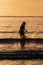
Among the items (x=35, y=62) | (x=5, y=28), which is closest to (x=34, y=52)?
(x=35, y=62)

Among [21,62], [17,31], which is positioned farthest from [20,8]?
[21,62]

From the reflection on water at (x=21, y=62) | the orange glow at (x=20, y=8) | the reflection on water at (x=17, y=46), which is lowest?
the reflection on water at (x=21, y=62)

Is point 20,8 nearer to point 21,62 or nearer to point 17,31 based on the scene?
point 17,31

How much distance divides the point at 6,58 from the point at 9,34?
0.09m

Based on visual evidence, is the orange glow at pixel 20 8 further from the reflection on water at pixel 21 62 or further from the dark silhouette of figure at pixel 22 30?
the reflection on water at pixel 21 62

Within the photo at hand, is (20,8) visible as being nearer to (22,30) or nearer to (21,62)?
(22,30)

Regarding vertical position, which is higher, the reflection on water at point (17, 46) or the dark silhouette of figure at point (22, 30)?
the dark silhouette of figure at point (22, 30)

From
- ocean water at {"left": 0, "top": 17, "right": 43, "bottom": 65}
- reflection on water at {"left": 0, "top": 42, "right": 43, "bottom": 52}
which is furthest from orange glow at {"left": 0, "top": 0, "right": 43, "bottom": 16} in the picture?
reflection on water at {"left": 0, "top": 42, "right": 43, "bottom": 52}

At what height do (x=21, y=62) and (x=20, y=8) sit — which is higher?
(x=20, y=8)

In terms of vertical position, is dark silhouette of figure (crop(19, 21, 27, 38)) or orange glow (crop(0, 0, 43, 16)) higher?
orange glow (crop(0, 0, 43, 16))

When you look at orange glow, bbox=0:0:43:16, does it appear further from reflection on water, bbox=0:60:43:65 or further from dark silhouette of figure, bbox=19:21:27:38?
reflection on water, bbox=0:60:43:65

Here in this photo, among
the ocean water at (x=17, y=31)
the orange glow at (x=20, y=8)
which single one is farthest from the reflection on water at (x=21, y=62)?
the orange glow at (x=20, y=8)

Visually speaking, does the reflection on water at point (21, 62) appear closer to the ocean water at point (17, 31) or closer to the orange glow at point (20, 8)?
the ocean water at point (17, 31)

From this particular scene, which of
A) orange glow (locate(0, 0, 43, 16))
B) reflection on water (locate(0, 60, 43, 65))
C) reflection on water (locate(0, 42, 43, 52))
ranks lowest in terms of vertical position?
reflection on water (locate(0, 60, 43, 65))
